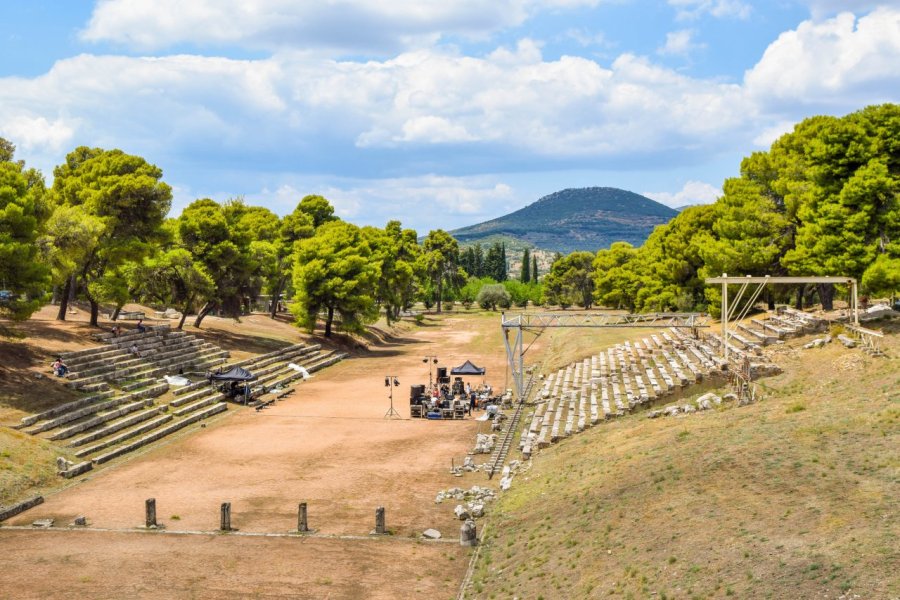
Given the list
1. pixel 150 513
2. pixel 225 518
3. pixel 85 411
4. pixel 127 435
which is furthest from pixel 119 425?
pixel 225 518

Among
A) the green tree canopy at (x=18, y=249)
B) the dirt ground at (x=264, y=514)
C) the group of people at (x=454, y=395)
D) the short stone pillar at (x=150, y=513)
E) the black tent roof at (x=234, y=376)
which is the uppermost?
the green tree canopy at (x=18, y=249)

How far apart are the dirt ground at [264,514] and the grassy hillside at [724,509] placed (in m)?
3.00

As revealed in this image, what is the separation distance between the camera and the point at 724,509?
63.1ft

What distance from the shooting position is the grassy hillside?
51.5 ft

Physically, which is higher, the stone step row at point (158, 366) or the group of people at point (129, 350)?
the group of people at point (129, 350)

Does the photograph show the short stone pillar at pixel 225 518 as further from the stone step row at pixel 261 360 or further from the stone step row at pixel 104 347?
the stone step row at pixel 104 347

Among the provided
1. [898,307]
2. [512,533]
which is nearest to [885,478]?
[512,533]

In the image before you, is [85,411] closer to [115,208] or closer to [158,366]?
[158,366]

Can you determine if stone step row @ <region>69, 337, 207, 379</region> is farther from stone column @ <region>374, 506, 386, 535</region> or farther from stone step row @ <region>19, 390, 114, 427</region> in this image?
stone column @ <region>374, 506, 386, 535</region>

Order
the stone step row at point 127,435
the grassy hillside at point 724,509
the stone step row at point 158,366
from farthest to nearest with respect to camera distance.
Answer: the stone step row at point 158,366 → the stone step row at point 127,435 → the grassy hillside at point 724,509

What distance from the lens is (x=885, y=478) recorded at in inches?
734

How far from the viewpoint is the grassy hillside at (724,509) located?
1569cm

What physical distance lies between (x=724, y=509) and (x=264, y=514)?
15.5 metres

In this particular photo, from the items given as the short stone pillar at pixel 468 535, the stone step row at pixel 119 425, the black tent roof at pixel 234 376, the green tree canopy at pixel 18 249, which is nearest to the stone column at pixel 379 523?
the short stone pillar at pixel 468 535
